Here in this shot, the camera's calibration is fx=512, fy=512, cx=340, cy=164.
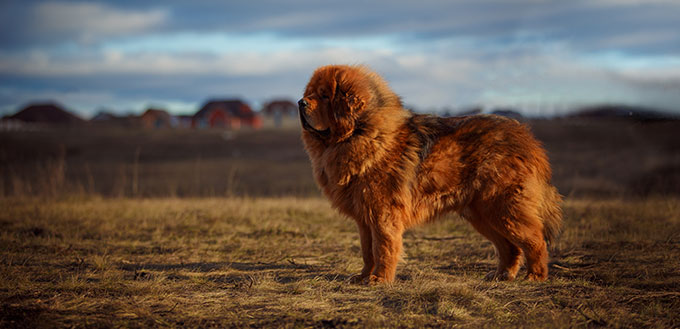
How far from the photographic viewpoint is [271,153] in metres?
32.6

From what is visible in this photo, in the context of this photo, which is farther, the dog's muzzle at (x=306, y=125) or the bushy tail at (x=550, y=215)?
the bushy tail at (x=550, y=215)

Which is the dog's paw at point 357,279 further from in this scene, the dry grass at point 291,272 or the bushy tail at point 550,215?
the bushy tail at point 550,215

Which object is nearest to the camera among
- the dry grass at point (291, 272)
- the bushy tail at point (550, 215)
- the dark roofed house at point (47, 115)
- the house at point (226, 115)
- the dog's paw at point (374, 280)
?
the dry grass at point (291, 272)

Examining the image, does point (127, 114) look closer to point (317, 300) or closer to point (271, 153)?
point (271, 153)

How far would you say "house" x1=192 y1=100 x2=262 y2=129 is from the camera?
212 feet

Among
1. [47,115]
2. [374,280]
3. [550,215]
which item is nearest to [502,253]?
[550,215]

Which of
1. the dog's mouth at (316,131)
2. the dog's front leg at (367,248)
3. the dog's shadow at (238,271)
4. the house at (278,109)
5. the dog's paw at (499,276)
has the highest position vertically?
the house at (278,109)

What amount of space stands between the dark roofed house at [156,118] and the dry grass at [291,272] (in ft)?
174

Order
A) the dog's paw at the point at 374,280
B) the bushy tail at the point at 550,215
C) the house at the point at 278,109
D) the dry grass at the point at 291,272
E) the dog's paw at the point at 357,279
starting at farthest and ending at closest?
the house at the point at 278,109 < the bushy tail at the point at 550,215 < the dog's paw at the point at 357,279 < the dog's paw at the point at 374,280 < the dry grass at the point at 291,272

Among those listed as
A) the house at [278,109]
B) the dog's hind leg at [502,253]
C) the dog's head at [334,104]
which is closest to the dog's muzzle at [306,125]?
the dog's head at [334,104]

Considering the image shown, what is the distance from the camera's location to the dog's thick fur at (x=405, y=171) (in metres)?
5.26

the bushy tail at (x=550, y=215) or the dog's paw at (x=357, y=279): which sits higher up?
the bushy tail at (x=550, y=215)

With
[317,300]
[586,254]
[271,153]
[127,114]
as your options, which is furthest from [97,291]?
[127,114]

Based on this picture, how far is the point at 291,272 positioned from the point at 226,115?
200 feet
